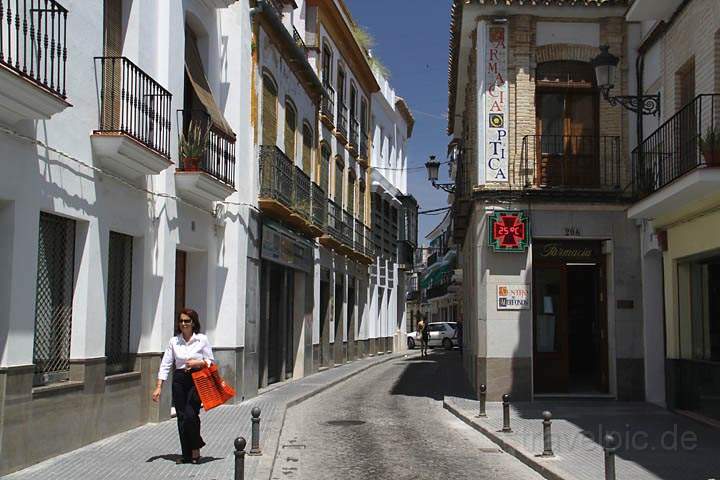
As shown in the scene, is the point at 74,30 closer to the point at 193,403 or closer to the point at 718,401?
the point at 193,403

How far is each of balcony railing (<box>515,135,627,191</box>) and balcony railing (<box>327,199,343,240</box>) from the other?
→ 9.55 m

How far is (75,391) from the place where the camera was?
10094 mm

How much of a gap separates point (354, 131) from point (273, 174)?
12.2m

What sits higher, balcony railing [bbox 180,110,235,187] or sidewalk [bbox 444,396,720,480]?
balcony railing [bbox 180,110,235,187]

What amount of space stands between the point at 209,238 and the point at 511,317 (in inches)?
228

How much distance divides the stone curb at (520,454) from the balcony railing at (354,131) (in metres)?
16.3

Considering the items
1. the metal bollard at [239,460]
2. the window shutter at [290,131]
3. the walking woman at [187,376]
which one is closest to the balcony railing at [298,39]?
the window shutter at [290,131]

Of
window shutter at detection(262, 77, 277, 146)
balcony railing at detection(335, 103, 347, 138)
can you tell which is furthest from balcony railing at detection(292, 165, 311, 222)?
balcony railing at detection(335, 103, 347, 138)

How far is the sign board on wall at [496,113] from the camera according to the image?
53.0ft

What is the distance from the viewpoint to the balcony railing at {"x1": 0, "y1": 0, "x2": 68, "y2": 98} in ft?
27.6

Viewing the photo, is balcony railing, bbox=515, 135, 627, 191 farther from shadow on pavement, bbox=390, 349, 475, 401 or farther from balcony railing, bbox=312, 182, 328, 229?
balcony railing, bbox=312, 182, 328, 229

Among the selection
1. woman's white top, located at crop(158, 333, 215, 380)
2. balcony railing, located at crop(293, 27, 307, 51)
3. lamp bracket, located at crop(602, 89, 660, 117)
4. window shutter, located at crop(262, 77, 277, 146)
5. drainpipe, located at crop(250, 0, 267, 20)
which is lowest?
woman's white top, located at crop(158, 333, 215, 380)

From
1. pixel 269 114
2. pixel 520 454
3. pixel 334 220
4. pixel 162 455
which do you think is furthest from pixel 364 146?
pixel 162 455

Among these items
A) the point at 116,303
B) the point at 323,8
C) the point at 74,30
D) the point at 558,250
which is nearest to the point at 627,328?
the point at 558,250
